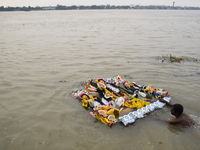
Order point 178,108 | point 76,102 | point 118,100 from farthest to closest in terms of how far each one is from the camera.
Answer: point 76,102 < point 118,100 < point 178,108

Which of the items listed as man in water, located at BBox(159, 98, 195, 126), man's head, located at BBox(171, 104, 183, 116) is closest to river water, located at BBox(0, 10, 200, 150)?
man in water, located at BBox(159, 98, 195, 126)

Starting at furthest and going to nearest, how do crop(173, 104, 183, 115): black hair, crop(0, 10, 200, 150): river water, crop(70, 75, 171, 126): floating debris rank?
crop(70, 75, 171, 126): floating debris → crop(173, 104, 183, 115): black hair → crop(0, 10, 200, 150): river water

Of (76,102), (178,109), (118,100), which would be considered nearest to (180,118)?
(178,109)

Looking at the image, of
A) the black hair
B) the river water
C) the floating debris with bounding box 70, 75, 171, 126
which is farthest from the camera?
the floating debris with bounding box 70, 75, 171, 126

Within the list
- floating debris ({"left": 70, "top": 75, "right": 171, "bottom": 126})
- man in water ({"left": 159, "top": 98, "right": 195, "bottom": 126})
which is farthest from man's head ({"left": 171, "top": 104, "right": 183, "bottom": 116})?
floating debris ({"left": 70, "top": 75, "right": 171, "bottom": 126})

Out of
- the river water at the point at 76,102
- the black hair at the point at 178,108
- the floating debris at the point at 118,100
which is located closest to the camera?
the river water at the point at 76,102

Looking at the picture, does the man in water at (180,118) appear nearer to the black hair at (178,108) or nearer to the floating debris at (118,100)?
the black hair at (178,108)

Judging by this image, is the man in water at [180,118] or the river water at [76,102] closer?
the river water at [76,102]

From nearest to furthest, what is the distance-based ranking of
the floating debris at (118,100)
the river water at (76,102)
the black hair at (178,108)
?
1. the river water at (76,102)
2. the black hair at (178,108)
3. the floating debris at (118,100)

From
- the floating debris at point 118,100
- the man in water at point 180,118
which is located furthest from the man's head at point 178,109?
the floating debris at point 118,100

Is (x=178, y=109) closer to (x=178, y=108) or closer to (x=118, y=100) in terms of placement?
(x=178, y=108)

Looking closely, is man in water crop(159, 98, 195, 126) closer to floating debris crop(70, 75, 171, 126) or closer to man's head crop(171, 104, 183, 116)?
man's head crop(171, 104, 183, 116)

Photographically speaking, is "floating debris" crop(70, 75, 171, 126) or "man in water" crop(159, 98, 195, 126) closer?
"man in water" crop(159, 98, 195, 126)

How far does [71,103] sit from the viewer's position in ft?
16.0
